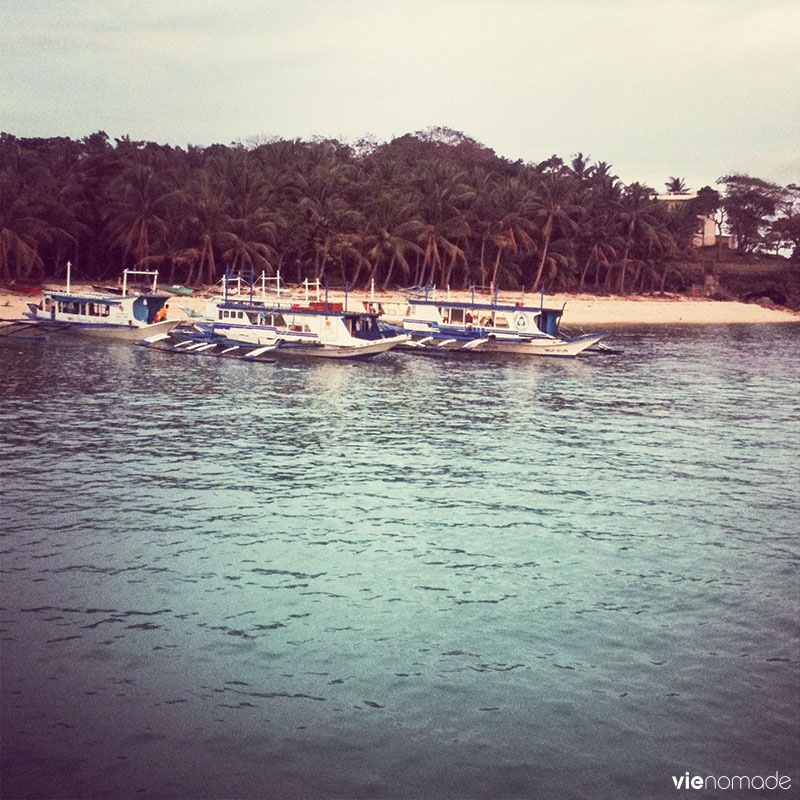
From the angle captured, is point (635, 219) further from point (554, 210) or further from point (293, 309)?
point (293, 309)

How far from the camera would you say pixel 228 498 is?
28.2 meters

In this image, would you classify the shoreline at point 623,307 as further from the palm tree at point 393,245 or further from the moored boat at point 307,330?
the moored boat at point 307,330

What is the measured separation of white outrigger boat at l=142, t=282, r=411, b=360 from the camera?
65.4 metres

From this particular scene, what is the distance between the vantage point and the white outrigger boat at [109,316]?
74875 mm

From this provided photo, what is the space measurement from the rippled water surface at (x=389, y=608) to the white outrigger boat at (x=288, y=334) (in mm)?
24055

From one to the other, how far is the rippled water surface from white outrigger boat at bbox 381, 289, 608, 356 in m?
32.5

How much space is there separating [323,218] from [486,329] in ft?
124

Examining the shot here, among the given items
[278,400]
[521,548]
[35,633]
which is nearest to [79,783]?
[35,633]

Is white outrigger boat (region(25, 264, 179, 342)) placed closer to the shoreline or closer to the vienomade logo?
the shoreline

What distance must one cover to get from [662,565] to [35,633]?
532 inches

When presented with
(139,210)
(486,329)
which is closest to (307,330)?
(486,329)

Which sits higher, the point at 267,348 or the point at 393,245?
the point at 393,245

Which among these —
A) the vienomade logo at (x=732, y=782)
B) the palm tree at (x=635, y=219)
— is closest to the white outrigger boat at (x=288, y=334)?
the vienomade logo at (x=732, y=782)

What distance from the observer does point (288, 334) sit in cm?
6681
